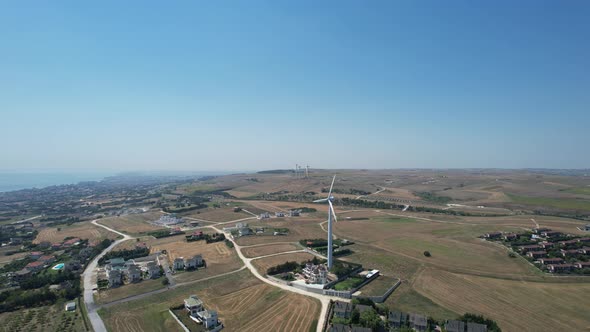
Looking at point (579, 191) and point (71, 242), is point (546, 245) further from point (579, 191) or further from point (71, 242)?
point (579, 191)

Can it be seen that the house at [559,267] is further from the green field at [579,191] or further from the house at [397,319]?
the green field at [579,191]

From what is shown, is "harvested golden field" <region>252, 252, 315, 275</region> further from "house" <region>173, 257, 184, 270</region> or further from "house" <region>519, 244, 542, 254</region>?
"house" <region>519, 244, 542, 254</region>

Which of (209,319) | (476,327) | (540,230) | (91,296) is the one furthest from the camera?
(540,230)

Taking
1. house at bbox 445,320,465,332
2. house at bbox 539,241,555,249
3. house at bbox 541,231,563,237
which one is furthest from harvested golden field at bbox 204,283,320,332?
house at bbox 541,231,563,237

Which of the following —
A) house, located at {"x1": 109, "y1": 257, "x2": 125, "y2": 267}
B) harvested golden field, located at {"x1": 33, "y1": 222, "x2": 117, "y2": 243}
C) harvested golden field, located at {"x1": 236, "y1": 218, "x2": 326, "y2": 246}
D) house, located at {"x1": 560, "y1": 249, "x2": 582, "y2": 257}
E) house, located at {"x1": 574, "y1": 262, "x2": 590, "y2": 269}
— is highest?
house, located at {"x1": 560, "y1": 249, "x2": 582, "y2": 257}

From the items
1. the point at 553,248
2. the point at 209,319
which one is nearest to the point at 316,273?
the point at 209,319

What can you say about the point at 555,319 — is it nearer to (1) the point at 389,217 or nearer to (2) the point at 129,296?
(2) the point at 129,296
